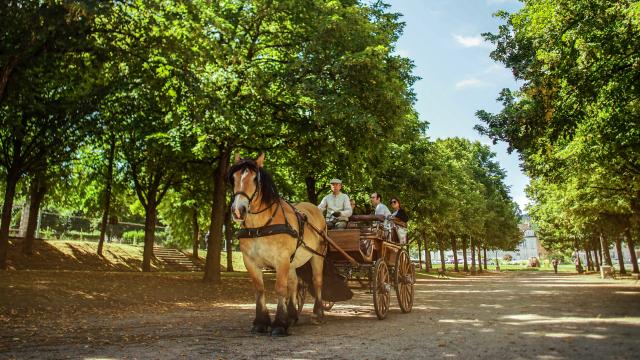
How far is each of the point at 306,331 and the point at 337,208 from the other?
3203 millimetres

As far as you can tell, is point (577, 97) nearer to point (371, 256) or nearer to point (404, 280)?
point (404, 280)

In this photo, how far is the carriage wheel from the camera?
9.92 metres

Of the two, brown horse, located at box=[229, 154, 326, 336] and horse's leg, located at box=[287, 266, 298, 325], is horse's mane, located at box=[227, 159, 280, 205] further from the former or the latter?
horse's leg, located at box=[287, 266, 298, 325]

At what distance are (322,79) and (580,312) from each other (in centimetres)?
1111

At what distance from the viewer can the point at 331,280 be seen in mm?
10281

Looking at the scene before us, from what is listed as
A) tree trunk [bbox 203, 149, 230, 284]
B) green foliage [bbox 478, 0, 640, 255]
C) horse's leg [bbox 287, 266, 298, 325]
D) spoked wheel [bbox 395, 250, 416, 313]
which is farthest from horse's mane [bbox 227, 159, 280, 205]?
tree trunk [bbox 203, 149, 230, 284]

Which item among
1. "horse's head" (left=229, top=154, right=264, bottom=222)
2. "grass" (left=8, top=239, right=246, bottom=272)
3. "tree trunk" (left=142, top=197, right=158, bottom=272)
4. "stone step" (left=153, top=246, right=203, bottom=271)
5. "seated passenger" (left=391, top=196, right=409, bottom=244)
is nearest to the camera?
"horse's head" (left=229, top=154, right=264, bottom=222)

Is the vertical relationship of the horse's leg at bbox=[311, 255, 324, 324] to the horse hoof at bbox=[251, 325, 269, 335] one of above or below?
above

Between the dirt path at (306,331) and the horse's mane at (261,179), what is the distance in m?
→ 2.31

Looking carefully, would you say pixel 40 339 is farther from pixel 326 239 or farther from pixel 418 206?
pixel 418 206

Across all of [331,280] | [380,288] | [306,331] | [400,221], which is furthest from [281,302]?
[400,221]

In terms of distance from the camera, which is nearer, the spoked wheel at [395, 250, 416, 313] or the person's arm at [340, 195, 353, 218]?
the person's arm at [340, 195, 353, 218]

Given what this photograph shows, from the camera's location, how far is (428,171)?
105 ft

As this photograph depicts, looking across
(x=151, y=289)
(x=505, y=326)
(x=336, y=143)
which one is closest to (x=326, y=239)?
(x=505, y=326)
